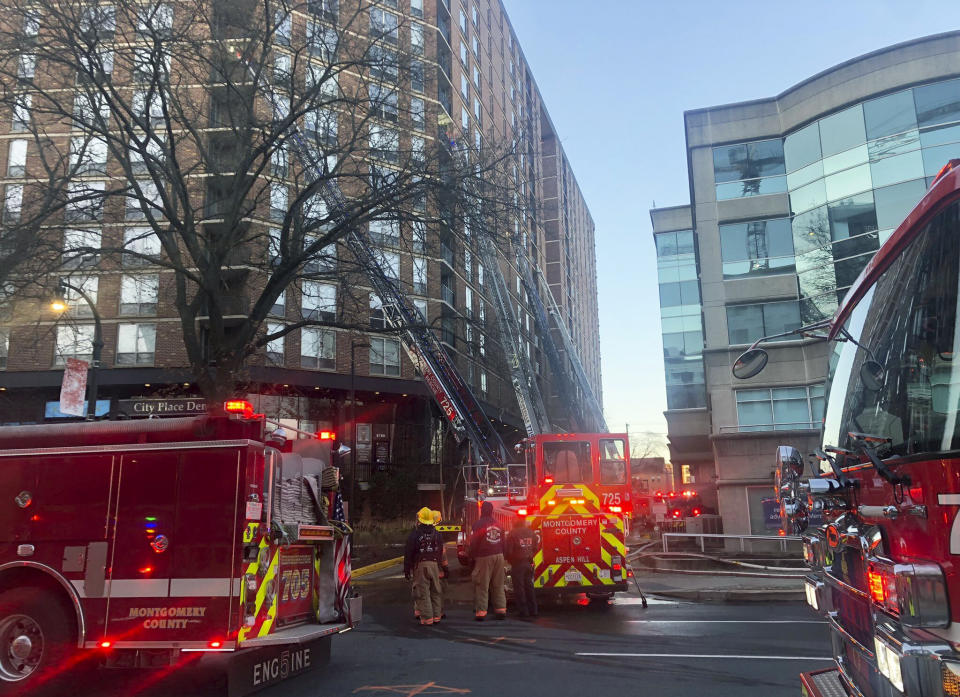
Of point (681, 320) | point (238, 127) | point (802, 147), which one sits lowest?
point (238, 127)

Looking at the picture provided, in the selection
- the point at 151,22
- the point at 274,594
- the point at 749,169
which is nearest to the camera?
the point at 274,594

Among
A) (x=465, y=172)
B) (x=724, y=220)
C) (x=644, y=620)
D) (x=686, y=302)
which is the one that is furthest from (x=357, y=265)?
(x=686, y=302)

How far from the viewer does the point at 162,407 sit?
7.40 meters

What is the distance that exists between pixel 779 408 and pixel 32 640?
2176 cm

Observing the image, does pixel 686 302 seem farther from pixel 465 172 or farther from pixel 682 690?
pixel 682 690

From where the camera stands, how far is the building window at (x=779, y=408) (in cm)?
2300

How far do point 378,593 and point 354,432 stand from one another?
2210 centimetres

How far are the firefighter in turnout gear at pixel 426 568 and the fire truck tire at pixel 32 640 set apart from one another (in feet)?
15.3

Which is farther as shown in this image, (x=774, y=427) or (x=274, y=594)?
(x=774, y=427)

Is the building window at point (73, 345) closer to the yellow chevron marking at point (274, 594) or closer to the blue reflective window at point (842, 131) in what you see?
the yellow chevron marking at point (274, 594)

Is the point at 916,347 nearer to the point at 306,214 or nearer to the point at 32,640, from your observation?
the point at 32,640

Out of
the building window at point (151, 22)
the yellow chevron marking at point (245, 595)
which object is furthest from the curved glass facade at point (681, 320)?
the yellow chevron marking at point (245, 595)

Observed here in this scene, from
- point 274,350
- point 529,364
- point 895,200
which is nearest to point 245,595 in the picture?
point 529,364

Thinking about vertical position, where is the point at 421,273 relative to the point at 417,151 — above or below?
below
